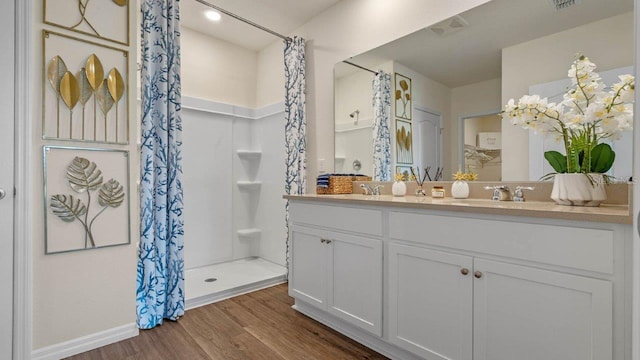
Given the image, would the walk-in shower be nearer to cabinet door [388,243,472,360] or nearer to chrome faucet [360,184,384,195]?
chrome faucet [360,184,384,195]

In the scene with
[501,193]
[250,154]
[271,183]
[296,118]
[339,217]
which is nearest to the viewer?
[501,193]

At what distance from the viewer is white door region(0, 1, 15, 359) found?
158cm

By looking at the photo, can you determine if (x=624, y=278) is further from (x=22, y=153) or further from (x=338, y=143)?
(x=22, y=153)

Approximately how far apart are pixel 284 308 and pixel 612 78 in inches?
94.1

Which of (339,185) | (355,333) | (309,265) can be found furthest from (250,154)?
(355,333)

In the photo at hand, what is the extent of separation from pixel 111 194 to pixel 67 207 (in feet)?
0.72

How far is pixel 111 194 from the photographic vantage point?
6.23 ft

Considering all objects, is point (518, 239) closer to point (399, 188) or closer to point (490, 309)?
point (490, 309)

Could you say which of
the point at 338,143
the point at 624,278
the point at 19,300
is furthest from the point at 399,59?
the point at 19,300

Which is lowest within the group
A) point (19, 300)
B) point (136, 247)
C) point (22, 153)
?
point (19, 300)

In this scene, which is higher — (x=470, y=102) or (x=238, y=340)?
(x=470, y=102)

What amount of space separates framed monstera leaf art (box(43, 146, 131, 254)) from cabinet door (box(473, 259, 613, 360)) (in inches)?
80.5

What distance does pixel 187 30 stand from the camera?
10.7 ft

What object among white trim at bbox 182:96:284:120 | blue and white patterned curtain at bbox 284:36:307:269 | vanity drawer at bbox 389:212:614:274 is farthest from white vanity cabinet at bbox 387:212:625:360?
white trim at bbox 182:96:284:120
